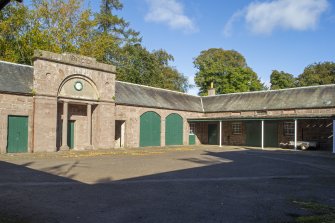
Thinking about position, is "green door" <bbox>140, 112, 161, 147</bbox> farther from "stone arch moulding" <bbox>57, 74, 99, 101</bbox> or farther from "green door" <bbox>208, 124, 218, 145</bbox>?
"green door" <bbox>208, 124, 218, 145</bbox>

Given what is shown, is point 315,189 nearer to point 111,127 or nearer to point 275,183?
point 275,183

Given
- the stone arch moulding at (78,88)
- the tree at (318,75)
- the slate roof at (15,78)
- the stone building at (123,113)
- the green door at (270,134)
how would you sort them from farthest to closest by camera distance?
the tree at (318,75), the green door at (270,134), the stone arch moulding at (78,88), the stone building at (123,113), the slate roof at (15,78)

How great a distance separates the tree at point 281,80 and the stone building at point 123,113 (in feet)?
51.5

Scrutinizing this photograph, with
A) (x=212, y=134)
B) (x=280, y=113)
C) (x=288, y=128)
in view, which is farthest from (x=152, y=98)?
(x=288, y=128)

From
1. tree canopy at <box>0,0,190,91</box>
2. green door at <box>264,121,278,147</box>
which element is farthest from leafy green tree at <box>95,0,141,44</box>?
green door at <box>264,121,278,147</box>

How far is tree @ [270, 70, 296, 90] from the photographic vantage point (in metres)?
46.1

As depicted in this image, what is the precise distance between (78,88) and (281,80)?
32739 mm

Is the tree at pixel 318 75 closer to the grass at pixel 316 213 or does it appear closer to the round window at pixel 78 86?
the round window at pixel 78 86

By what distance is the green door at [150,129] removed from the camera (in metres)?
26.6

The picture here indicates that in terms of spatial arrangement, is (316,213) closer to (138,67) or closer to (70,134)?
(70,134)

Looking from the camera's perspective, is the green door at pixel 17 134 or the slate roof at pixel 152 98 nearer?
the green door at pixel 17 134

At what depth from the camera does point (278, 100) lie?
28.7 meters

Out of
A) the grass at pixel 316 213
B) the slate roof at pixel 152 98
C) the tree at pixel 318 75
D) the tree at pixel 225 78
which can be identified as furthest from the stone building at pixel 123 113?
the tree at pixel 318 75

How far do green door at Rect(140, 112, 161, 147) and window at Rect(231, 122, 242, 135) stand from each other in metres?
7.47
